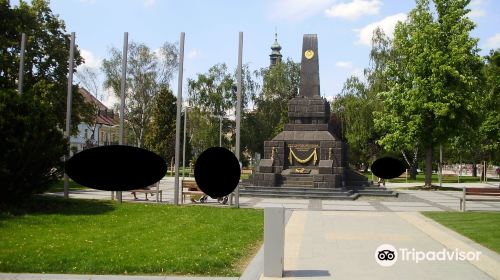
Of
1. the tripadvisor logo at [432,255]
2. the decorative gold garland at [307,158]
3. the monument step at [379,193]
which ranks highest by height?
the decorative gold garland at [307,158]

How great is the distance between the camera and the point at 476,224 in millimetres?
16312

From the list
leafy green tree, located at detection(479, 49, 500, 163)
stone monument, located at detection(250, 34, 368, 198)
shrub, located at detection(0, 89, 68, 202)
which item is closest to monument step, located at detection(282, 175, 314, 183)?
stone monument, located at detection(250, 34, 368, 198)

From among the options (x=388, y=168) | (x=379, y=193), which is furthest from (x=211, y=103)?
(x=379, y=193)

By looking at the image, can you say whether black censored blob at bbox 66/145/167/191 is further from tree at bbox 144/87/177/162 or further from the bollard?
the bollard

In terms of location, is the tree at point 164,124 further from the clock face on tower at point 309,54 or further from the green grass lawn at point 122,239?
the clock face on tower at point 309,54

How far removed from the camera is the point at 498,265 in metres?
9.57

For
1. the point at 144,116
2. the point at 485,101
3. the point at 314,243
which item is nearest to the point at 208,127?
the point at 144,116

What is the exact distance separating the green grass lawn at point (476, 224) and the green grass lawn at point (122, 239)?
5.83m

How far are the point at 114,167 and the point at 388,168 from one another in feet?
2.66

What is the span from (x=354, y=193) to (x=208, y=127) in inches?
1130

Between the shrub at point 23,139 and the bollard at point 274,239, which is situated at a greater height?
the shrub at point 23,139

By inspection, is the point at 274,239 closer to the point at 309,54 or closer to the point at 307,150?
the point at 307,150

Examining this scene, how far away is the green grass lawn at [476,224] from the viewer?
12.9m

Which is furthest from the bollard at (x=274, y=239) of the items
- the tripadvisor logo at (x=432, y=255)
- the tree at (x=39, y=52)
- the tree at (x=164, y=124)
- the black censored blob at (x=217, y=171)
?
the tree at (x=39, y=52)
